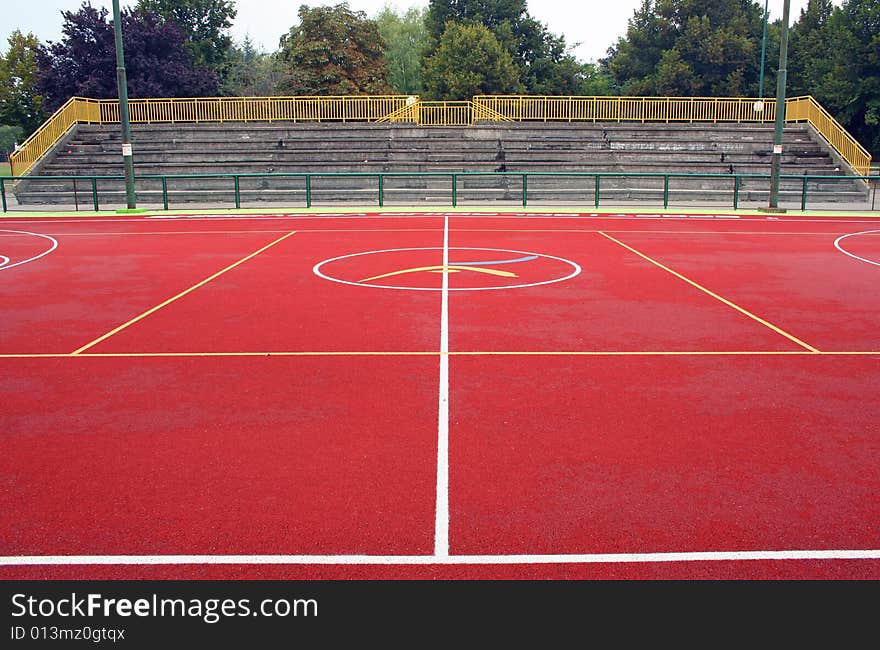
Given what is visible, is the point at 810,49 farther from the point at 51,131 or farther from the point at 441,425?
the point at 441,425

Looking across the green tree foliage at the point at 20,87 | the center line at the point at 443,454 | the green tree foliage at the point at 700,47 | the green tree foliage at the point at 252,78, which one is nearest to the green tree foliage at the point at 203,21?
the green tree foliage at the point at 252,78

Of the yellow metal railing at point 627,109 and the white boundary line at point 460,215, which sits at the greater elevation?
the yellow metal railing at point 627,109

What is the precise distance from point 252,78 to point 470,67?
32842mm

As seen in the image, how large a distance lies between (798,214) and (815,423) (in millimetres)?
22012

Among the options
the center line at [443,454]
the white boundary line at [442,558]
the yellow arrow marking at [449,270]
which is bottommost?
the white boundary line at [442,558]

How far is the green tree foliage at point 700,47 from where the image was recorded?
58000 mm

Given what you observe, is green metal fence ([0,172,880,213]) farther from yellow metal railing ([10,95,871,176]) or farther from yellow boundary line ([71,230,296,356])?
yellow boundary line ([71,230,296,356])

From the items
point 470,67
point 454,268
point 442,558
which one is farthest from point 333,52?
point 442,558

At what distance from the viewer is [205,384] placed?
805 cm

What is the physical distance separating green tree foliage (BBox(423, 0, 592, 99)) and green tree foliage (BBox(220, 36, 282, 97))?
15.1m

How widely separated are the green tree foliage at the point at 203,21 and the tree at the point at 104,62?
37.8ft

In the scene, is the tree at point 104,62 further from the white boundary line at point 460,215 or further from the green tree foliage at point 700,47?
the green tree foliage at point 700,47

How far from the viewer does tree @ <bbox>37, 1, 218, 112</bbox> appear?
5191cm

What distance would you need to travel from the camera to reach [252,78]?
81.9 meters
